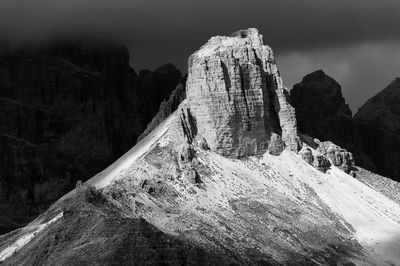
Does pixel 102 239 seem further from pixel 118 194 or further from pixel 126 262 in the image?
pixel 118 194

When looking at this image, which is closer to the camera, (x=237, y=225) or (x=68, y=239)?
(x=68, y=239)

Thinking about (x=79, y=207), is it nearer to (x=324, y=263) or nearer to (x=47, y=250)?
(x=47, y=250)

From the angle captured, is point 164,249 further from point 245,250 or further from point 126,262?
point 245,250

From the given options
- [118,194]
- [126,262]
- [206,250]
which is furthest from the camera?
[118,194]

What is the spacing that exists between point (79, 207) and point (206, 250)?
15.6 metres

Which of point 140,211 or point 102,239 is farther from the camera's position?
point 140,211

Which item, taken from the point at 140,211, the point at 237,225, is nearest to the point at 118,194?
the point at 140,211

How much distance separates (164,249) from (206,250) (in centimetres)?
1255

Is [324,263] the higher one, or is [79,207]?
[79,207]

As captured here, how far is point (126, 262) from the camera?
16488cm

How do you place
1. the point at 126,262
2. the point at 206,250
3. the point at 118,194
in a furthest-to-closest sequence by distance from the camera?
the point at 118,194 < the point at 206,250 < the point at 126,262

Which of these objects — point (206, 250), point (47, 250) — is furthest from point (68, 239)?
point (206, 250)

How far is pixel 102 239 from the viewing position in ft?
559

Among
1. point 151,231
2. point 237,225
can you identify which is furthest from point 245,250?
point 151,231
